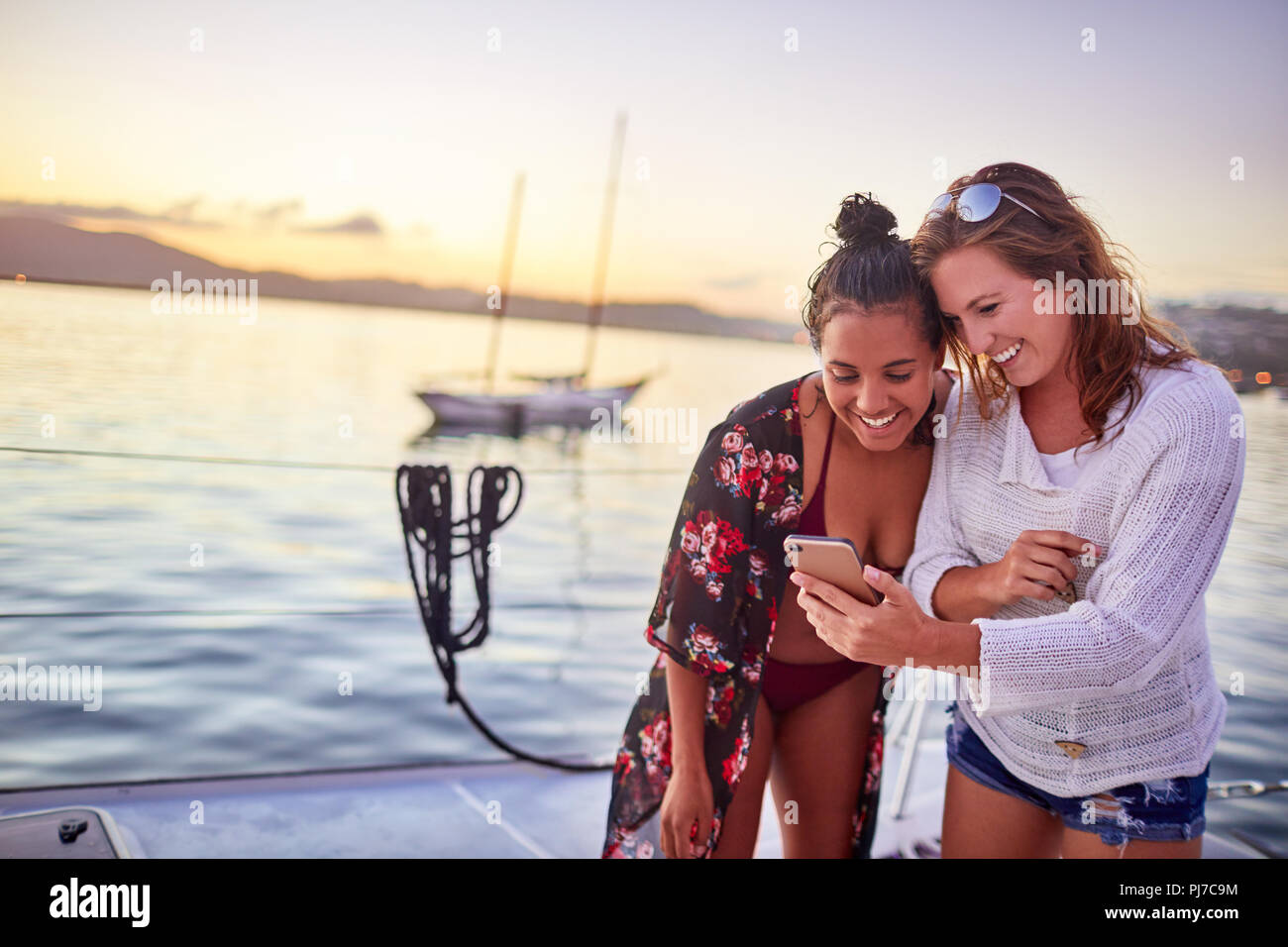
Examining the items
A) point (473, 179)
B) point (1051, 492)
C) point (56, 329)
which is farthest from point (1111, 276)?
point (56, 329)

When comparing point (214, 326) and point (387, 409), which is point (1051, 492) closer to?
point (387, 409)

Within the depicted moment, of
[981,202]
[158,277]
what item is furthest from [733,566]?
[158,277]

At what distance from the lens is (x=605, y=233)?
18.0 m

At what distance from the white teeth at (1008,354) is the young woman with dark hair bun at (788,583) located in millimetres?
106

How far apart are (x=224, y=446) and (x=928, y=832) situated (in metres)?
13.6

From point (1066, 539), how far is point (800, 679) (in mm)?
472

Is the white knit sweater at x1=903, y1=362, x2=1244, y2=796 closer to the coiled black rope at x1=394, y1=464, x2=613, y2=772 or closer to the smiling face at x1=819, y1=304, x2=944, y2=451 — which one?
the smiling face at x1=819, y1=304, x2=944, y2=451

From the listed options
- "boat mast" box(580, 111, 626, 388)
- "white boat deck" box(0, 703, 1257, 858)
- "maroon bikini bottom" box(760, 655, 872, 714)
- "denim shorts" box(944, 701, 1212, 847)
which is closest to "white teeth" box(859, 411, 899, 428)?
"maroon bikini bottom" box(760, 655, 872, 714)

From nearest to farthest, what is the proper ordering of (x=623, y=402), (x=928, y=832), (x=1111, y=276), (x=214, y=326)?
(x=1111, y=276), (x=928, y=832), (x=623, y=402), (x=214, y=326)

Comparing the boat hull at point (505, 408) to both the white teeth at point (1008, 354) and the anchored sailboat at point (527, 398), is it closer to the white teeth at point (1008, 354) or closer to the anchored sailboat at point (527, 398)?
the anchored sailboat at point (527, 398)

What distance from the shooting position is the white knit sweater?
3.49 ft

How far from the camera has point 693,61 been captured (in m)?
8.04

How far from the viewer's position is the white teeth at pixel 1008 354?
3.87 ft

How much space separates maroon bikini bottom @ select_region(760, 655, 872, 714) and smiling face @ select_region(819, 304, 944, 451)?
0.38 m
